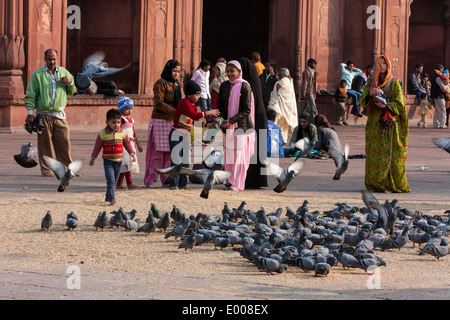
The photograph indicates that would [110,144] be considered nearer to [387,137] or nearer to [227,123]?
[227,123]

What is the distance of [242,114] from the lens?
1155cm

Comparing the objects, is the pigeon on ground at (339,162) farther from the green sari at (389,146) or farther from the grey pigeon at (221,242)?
the grey pigeon at (221,242)

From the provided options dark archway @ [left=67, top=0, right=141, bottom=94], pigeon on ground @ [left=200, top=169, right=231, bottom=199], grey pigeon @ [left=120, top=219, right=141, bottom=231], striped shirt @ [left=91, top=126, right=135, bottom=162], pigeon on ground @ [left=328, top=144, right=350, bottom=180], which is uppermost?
dark archway @ [left=67, top=0, right=141, bottom=94]

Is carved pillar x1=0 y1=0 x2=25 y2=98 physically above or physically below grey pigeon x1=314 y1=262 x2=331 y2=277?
above

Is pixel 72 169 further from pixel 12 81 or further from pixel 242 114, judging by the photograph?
pixel 12 81

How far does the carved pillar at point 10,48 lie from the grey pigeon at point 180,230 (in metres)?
11.0

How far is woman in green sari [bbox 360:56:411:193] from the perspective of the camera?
39.5 feet

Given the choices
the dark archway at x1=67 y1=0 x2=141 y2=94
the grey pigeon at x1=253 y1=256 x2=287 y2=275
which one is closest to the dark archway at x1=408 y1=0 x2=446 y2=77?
the dark archway at x1=67 y1=0 x2=141 y2=94

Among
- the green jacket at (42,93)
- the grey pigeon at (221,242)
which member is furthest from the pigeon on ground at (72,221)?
the green jacket at (42,93)

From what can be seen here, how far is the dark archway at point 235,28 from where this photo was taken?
102ft

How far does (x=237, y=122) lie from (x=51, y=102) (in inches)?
95.1

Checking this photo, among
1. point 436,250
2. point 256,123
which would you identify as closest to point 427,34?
point 256,123

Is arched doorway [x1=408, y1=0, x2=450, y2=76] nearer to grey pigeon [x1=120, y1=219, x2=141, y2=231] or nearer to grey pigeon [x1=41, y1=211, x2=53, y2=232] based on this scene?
grey pigeon [x1=120, y1=219, x2=141, y2=231]

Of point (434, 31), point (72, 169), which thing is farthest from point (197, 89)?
point (434, 31)
